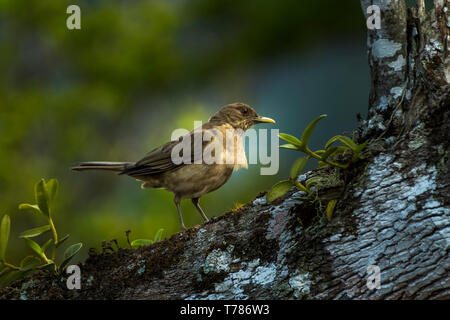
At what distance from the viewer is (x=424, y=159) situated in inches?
110

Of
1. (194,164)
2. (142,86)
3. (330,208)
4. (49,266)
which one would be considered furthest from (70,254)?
(142,86)

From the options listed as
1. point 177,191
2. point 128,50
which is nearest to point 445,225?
point 177,191

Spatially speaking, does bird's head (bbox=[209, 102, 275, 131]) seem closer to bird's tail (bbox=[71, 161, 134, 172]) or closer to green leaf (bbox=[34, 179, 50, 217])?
bird's tail (bbox=[71, 161, 134, 172])

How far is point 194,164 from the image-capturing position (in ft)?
17.0

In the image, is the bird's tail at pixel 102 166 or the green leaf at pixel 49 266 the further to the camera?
the bird's tail at pixel 102 166

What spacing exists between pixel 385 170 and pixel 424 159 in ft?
0.67

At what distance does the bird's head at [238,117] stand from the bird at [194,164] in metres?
0.02

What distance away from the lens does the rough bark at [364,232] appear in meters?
2.60

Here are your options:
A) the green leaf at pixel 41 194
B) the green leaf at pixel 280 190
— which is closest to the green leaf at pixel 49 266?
the green leaf at pixel 41 194

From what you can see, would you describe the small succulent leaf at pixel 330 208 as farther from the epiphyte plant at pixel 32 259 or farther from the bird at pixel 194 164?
the bird at pixel 194 164

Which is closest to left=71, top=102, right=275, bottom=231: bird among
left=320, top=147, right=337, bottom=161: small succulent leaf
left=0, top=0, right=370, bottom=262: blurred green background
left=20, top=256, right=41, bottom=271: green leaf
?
left=0, top=0, right=370, bottom=262: blurred green background

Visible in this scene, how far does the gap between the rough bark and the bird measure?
175 centimetres

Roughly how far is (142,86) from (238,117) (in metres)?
3.28

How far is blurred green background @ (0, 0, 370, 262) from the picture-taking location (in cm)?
731
